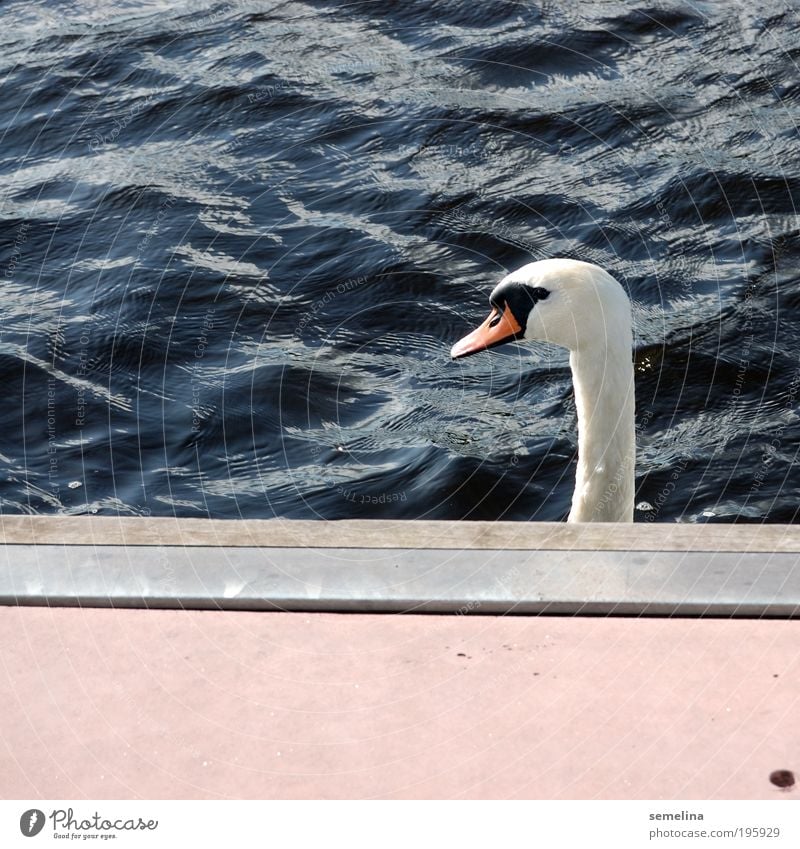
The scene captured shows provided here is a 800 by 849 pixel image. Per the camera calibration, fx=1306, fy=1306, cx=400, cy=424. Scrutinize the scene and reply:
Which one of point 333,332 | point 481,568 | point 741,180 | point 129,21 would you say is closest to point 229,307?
point 333,332

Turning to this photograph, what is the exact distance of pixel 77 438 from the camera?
24.1ft

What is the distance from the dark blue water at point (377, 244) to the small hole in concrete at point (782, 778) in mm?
3999

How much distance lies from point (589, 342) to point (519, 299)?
12.3 inches

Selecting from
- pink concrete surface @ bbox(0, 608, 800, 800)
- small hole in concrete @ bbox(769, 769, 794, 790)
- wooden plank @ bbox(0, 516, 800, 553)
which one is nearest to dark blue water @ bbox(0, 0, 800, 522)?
wooden plank @ bbox(0, 516, 800, 553)

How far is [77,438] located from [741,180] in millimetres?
5158

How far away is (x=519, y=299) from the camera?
489 centimetres

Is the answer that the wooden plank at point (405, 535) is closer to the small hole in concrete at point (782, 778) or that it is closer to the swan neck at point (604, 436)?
the small hole in concrete at point (782, 778)

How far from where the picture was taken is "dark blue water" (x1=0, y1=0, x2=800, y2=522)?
23.7ft

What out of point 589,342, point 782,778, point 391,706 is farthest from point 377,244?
point 782,778

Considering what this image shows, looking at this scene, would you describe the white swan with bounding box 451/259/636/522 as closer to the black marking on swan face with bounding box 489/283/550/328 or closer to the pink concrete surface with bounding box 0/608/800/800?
the black marking on swan face with bounding box 489/283/550/328

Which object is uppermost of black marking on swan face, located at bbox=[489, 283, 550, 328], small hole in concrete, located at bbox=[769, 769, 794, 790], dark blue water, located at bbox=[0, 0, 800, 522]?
dark blue water, located at bbox=[0, 0, 800, 522]

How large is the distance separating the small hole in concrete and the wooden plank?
2.70ft

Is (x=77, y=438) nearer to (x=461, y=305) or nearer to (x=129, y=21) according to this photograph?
(x=461, y=305)

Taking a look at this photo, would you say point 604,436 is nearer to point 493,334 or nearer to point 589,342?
point 589,342
